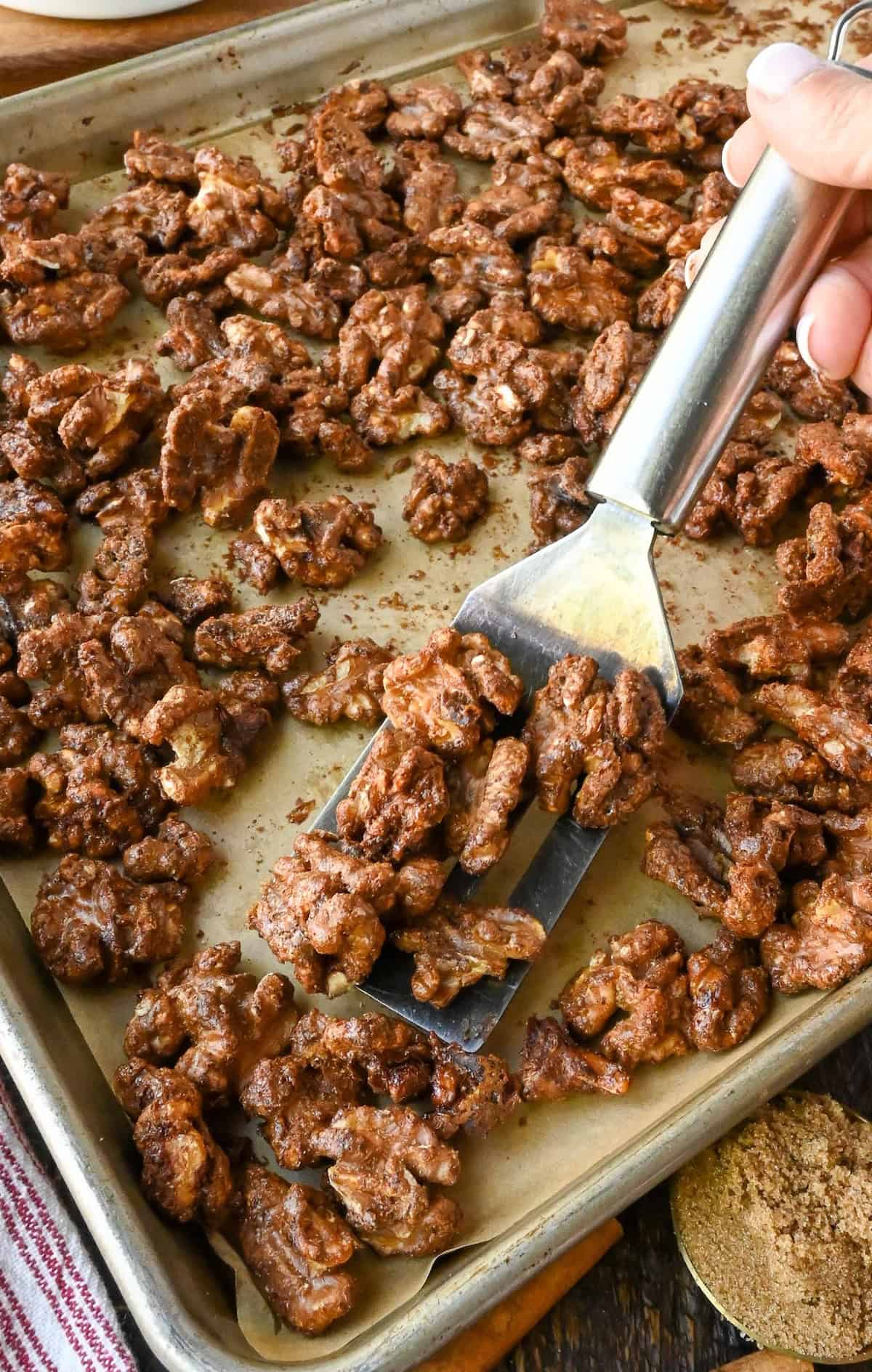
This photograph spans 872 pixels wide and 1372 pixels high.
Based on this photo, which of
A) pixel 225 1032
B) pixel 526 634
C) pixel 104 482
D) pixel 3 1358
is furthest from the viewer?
pixel 104 482

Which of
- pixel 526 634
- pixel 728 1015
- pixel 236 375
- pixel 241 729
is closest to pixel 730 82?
pixel 236 375

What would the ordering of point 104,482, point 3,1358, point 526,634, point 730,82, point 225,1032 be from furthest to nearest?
point 730,82 < point 104,482 < point 526,634 < point 3,1358 < point 225,1032

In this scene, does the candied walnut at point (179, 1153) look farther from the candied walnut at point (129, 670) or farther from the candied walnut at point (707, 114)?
the candied walnut at point (707, 114)

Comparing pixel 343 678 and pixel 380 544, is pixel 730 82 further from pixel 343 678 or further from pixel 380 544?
pixel 343 678

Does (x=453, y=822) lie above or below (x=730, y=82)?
below

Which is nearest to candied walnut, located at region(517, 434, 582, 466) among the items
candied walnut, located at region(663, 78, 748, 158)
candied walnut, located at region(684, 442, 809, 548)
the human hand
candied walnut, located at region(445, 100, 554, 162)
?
candied walnut, located at region(684, 442, 809, 548)

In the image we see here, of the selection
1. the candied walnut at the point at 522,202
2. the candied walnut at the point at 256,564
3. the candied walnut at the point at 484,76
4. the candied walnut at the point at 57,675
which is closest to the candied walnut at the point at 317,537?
the candied walnut at the point at 256,564

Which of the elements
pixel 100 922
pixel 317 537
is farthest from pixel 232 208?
pixel 100 922

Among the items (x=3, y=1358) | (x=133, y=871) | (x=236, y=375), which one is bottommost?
(x=3, y=1358)
